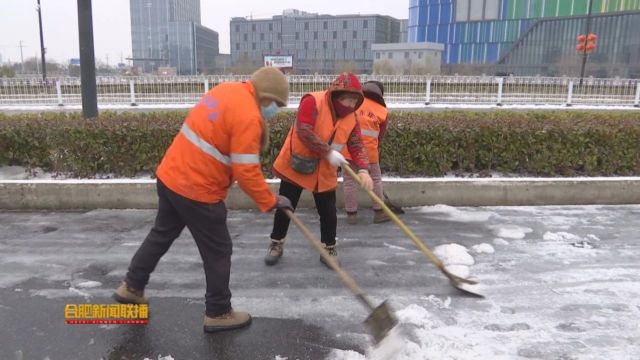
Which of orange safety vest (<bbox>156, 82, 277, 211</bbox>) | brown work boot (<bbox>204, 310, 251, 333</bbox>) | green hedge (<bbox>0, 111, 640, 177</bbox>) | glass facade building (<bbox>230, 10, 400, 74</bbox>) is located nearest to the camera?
orange safety vest (<bbox>156, 82, 277, 211</bbox>)

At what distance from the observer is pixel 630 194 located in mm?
5922

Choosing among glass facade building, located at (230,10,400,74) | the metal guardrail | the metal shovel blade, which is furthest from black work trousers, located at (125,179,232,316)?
glass facade building, located at (230,10,400,74)

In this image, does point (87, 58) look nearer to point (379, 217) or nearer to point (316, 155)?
point (316, 155)

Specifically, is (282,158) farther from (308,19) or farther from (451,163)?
(308,19)

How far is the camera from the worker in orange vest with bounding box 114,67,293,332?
288 centimetres

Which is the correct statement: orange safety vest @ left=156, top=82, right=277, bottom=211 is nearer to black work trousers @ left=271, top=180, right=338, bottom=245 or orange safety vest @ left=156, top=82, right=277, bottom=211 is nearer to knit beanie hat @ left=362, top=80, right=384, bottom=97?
black work trousers @ left=271, top=180, right=338, bottom=245

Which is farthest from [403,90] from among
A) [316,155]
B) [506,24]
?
[506,24]

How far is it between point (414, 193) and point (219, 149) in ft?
10.6

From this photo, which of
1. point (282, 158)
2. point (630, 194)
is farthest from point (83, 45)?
point (630, 194)

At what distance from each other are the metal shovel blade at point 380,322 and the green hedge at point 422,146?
126 inches

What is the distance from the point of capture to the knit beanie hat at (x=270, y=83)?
3.02 meters

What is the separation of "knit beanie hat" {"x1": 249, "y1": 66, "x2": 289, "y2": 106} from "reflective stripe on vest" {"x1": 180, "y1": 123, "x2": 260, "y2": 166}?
14.8 inches

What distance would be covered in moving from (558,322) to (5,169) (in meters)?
5.78

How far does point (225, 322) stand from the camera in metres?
3.21
